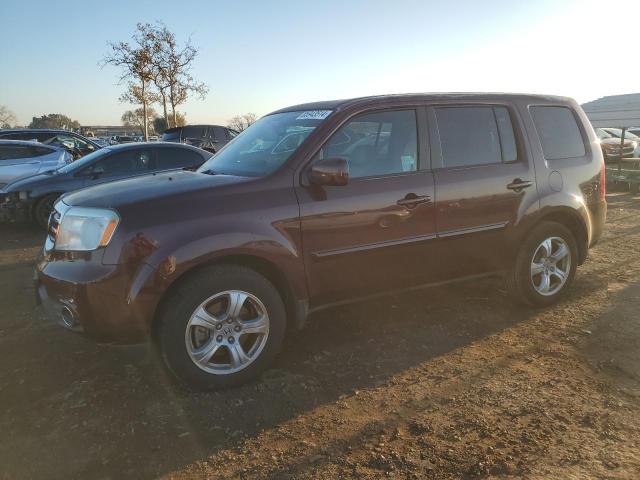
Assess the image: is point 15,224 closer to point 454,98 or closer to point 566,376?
point 454,98

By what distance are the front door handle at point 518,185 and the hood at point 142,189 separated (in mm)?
2239

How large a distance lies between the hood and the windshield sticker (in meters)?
0.77

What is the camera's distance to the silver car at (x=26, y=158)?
958 cm

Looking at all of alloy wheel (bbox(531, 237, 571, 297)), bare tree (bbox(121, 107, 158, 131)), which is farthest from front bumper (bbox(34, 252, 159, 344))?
bare tree (bbox(121, 107, 158, 131))

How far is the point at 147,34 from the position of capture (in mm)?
23953

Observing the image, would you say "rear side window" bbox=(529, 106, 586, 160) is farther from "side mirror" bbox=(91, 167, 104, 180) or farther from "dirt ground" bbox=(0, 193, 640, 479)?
"side mirror" bbox=(91, 167, 104, 180)

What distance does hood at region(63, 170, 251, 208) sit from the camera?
3011 millimetres

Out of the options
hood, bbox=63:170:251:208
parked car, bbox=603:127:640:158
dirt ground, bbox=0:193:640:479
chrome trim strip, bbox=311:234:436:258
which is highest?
parked car, bbox=603:127:640:158

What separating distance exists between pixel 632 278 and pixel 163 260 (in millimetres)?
5026

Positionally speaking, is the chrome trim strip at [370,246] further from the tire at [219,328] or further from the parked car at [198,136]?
the parked car at [198,136]

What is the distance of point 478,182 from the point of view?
12.9 feet

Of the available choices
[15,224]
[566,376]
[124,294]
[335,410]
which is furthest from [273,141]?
[15,224]

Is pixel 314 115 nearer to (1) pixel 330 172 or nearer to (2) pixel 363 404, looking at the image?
(1) pixel 330 172

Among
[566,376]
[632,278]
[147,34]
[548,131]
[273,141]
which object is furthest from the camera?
[147,34]
